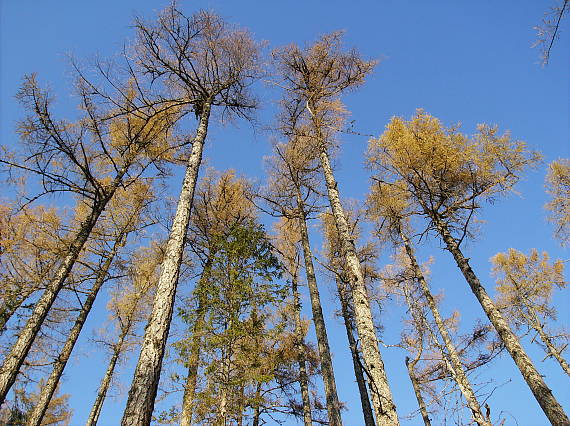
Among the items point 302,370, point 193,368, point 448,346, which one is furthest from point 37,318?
point 448,346

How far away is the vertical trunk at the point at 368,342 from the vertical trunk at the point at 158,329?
291cm

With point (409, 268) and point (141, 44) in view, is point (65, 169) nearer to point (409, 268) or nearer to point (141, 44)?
point (141, 44)

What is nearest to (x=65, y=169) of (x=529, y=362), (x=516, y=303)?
(x=529, y=362)

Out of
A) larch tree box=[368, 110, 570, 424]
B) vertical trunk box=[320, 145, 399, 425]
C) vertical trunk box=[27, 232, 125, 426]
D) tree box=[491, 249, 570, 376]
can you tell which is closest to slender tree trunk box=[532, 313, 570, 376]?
tree box=[491, 249, 570, 376]

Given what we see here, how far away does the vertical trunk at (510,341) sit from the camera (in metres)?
6.25

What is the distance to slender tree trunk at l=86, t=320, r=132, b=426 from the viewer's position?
10.2m

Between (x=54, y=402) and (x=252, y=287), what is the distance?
16.8 meters

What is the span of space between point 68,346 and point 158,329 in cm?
532

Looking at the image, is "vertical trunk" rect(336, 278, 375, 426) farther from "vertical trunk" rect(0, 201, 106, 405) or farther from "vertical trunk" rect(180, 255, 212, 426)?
"vertical trunk" rect(0, 201, 106, 405)

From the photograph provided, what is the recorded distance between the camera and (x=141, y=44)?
8062 mm

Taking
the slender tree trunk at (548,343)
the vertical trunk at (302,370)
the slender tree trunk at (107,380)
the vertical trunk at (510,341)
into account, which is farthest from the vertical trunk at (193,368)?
the slender tree trunk at (548,343)

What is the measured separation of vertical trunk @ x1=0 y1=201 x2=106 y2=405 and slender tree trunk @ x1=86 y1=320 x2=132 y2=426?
502cm

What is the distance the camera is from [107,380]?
34.7 ft

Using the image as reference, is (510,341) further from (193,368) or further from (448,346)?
(193,368)
